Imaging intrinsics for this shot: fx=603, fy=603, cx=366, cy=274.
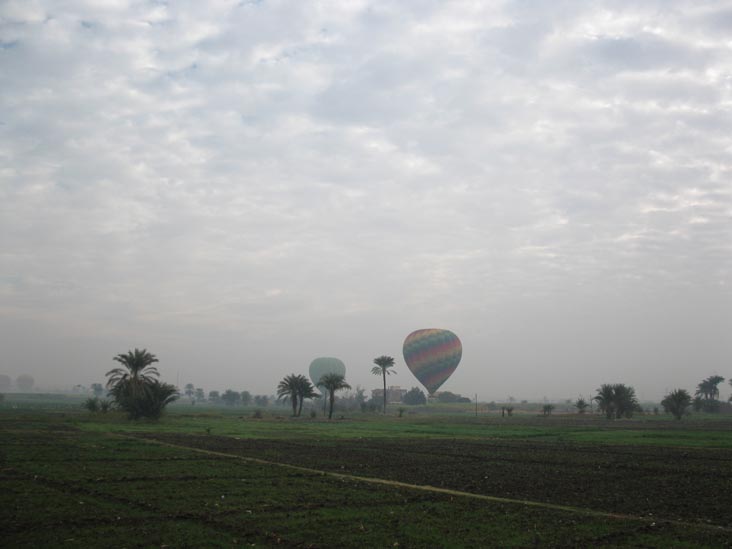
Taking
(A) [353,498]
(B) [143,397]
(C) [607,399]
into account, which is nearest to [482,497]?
(A) [353,498]

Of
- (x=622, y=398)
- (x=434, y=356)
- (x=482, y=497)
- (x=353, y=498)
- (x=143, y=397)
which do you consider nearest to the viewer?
(x=353, y=498)

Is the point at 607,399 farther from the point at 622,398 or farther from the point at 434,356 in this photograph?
the point at 434,356

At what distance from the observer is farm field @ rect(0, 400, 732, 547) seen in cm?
1439

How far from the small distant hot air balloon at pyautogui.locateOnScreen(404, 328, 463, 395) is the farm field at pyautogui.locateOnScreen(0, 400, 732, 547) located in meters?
97.3

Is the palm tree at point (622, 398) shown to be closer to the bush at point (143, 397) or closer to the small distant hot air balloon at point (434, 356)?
the small distant hot air balloon at point (434, 356)

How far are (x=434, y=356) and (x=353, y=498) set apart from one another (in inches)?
4535

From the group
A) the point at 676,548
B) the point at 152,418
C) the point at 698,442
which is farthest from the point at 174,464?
the point at 152,418

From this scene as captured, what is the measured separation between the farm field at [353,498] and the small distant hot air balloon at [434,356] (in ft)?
319

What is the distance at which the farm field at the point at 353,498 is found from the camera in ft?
47.2

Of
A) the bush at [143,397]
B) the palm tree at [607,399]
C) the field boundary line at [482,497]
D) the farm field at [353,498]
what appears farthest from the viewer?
the palm tree at [607,399]

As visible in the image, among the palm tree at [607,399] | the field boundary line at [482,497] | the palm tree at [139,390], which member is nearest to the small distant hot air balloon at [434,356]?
the palm tree at [607,399]

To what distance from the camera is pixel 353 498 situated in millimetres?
19891

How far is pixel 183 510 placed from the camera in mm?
17016

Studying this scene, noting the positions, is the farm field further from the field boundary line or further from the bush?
the bush
